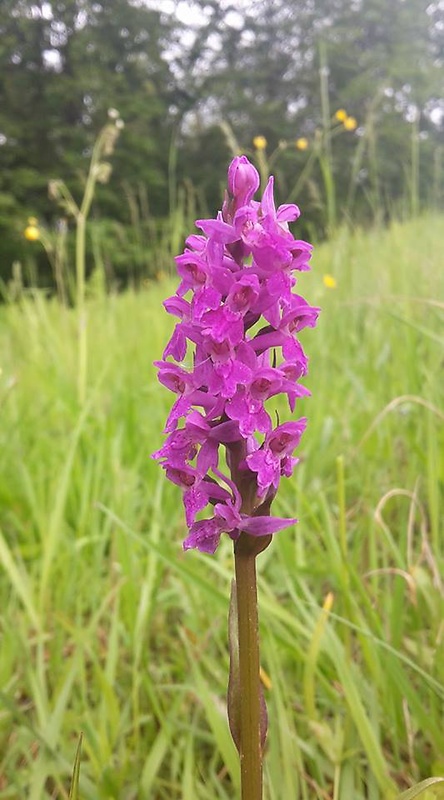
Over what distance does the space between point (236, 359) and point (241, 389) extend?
26 mm

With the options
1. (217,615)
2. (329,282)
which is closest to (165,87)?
(329,282)

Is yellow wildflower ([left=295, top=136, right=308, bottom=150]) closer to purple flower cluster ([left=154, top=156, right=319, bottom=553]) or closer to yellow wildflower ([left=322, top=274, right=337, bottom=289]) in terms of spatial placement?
yellow wildflower ([left=322, top=274, right=337, bottom=289])

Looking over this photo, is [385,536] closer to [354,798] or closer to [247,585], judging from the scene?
[354,798]

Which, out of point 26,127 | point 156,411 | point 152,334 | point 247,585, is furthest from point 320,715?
point 26,127

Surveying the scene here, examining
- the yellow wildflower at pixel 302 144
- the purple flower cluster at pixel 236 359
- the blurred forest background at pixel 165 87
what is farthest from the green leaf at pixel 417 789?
the blurred forest background at pixel 165 87

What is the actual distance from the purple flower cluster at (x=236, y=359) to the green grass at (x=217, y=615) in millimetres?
339

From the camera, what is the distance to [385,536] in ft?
3.89

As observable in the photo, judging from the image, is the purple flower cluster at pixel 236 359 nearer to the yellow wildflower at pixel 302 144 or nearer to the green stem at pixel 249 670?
the green stem at pixel 249 670

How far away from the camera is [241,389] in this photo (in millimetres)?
561

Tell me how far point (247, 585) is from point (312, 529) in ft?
3.69

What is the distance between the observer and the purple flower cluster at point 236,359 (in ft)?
1.83

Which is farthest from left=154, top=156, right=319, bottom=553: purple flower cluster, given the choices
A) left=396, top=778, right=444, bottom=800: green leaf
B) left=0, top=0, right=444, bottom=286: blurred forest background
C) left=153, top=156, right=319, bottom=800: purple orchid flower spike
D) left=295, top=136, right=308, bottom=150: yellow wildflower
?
left=0, top=0, right=444, bottom=286: blurred forest background

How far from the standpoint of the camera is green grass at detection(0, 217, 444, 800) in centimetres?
95

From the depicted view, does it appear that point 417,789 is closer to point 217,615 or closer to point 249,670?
point 249,670
